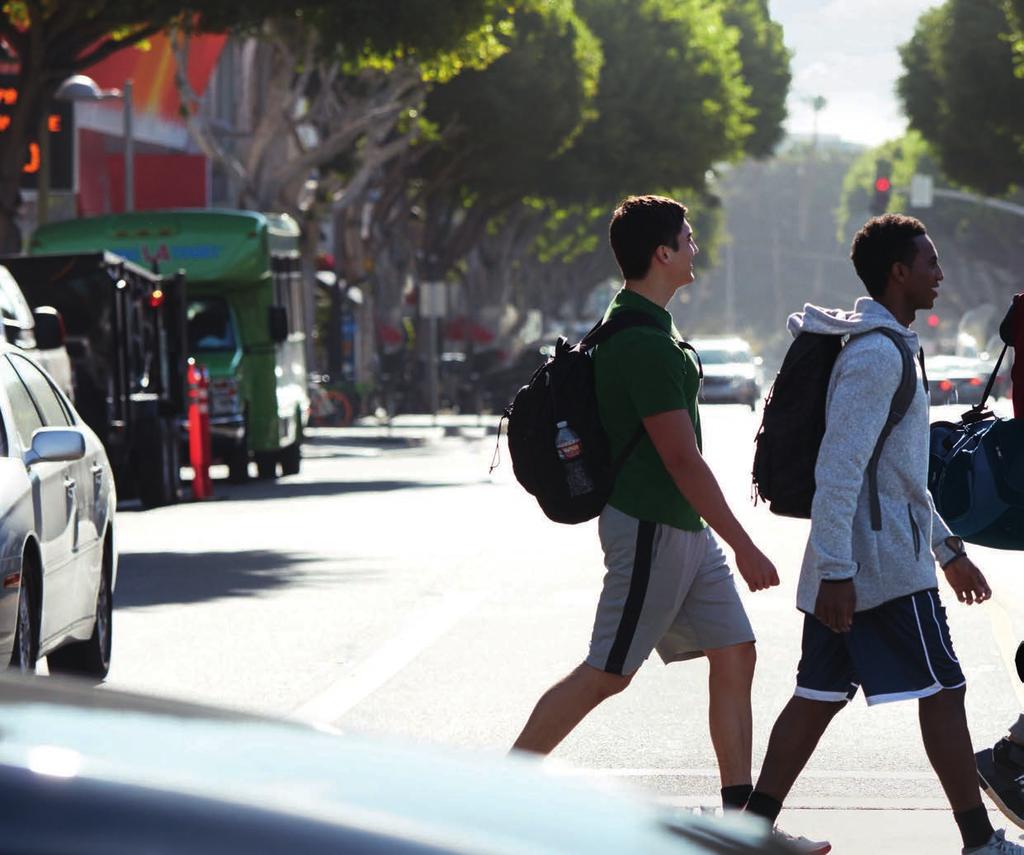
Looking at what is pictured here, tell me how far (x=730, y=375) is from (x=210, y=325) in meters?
32.0

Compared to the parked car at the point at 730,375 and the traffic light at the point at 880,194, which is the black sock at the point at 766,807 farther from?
the parked car at the point at 730,375

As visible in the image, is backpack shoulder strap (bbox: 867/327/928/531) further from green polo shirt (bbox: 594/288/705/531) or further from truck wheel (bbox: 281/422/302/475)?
truck wheel (bbox: 281/422/302/475)

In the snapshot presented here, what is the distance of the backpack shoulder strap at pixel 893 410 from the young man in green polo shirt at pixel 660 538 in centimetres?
30

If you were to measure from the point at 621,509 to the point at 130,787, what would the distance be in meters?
3.97

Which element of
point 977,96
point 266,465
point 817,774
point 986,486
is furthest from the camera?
point 977,96

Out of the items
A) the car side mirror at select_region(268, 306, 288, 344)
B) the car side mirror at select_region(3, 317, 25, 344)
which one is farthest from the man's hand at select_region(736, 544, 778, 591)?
the car side mirror at select_region(268, 306, 288, 344)

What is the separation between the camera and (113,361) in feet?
73.9

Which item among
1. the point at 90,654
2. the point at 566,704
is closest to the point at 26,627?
the point at 90,654

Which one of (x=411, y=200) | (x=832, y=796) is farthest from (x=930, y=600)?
(x=411, y=200)

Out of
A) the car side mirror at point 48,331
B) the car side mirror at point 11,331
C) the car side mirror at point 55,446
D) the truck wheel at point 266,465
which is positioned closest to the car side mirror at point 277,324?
the truck wheel at point 266,465

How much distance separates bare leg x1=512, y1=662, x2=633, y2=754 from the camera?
6324 mm

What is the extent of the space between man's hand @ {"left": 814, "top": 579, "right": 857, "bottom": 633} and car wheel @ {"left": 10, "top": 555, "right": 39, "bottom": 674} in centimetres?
350

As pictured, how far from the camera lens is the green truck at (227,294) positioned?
87.5 ft

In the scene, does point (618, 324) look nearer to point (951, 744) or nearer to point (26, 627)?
point (951, 744)
